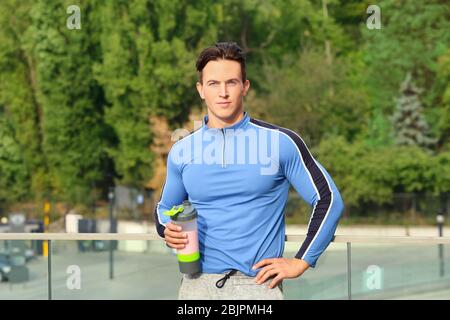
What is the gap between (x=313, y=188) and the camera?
14.5ft

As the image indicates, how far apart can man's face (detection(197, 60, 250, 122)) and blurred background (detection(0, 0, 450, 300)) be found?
41.6 meters

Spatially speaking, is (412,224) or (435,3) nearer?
(412,224)

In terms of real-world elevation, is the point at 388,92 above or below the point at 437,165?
above

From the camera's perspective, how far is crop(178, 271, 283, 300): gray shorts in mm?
4371

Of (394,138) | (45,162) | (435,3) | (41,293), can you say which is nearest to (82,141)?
(45,162)

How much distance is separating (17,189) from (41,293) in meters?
47.3

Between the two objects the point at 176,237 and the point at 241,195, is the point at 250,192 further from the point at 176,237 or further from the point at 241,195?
the point at 176,237

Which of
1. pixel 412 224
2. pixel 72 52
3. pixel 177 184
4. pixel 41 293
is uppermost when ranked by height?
pixel 72 52

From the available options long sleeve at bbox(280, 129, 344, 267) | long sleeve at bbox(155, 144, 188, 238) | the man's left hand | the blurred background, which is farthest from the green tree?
the man's left hand

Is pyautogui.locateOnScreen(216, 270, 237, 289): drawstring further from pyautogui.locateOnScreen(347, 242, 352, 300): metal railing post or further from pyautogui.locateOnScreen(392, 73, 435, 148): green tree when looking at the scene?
pyautogui.locateOnScreen(392, 73, 435, 148): green tree

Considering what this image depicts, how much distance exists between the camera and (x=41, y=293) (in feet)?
25.4

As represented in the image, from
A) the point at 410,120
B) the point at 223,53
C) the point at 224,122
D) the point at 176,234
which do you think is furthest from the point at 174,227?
the point at 410,120

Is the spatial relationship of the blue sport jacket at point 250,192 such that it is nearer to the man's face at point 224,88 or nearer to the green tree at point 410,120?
the man's face at point 224,88

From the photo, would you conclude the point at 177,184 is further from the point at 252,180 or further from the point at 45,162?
the point at 45,162
